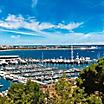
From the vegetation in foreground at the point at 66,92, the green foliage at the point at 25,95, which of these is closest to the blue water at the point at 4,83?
the vegetation in foreground at the point at 66,92

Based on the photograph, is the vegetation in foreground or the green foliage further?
the green foliage

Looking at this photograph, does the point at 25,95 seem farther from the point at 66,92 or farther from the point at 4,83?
the point at 4,83

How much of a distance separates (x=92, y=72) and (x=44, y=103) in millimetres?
10865

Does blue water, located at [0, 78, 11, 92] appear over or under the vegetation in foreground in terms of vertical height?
under

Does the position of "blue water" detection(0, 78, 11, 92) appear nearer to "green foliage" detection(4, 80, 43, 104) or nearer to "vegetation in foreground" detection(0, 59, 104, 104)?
"vegetation in foreground" detection(0, 59, 104, 104)

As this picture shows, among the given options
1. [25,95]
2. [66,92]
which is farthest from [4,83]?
[66,92]

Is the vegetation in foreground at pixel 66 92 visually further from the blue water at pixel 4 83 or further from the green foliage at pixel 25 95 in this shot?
the blue water at pixel 4 83

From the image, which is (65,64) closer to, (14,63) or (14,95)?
(14,63)

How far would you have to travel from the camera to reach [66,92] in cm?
2405

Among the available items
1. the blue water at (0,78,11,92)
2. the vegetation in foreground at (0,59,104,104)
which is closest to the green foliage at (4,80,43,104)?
the vegetation in foreground at (0,59,104,104)

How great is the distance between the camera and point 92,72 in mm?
38688

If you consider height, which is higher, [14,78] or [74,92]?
[74,92]

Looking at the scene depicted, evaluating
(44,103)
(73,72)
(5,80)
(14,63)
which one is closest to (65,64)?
(14,63)

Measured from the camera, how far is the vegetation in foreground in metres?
24.2
